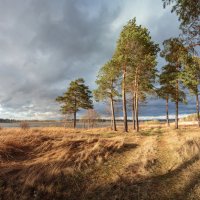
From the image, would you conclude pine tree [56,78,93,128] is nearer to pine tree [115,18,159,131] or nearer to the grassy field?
pine tree [115,18,159,131]

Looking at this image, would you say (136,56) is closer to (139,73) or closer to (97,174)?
(139,73)

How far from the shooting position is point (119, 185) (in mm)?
5590

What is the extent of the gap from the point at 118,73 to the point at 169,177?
21.0 metres

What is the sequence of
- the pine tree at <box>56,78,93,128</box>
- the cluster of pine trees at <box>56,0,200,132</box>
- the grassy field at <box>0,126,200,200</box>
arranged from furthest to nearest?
the pine tree at <box>56,78,93,128</box>
the cluster of pine trees at <box>56,0,200,132</box>
the grassy field at <box>0,126,200,200</box>

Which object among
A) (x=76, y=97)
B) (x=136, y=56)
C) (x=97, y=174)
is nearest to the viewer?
(x=97, y=174)

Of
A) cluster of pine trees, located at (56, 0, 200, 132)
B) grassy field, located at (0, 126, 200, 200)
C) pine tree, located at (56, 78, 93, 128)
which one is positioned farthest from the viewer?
pine tree, located at (56, 78, 93, 128)

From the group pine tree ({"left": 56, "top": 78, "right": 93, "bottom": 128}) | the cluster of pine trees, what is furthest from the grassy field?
pine tree ({"left": 56, "top": 78, "right": 93, "bottom": 128})

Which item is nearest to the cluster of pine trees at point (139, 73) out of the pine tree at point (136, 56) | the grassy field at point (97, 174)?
the pine tree at point (136, 56)

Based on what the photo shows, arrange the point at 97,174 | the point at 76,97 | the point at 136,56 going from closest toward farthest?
the point at 97,174 < the point at 136,56 < the point at 76,97

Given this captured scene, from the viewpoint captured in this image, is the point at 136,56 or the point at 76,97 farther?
the point at 76,97

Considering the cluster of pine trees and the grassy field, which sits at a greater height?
the cluster of pine trees

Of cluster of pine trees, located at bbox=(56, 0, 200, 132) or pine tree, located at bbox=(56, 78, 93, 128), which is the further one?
pine tree, located at bbox=(56, 78, 93, 128)

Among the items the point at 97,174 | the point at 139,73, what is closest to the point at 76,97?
the point at 139,73

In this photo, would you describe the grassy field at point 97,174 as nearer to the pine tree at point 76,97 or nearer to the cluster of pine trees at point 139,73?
the cluster of pine trees at point 139,73
